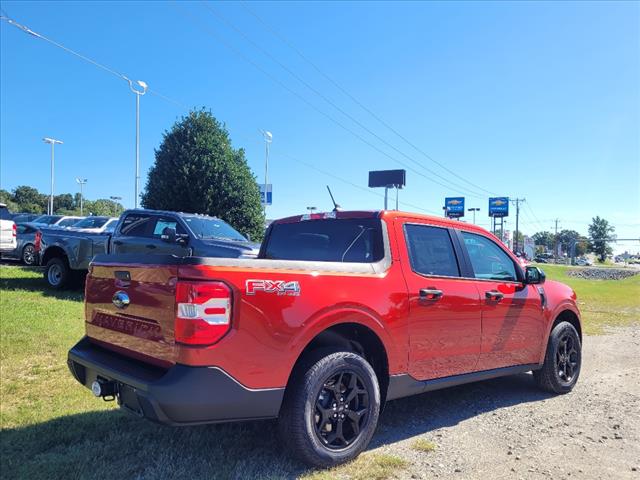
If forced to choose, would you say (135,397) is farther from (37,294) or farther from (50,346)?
(37,294)

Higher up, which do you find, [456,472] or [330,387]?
[330,387]

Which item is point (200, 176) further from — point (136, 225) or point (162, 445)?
point (162, 445)

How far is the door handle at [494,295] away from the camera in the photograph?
14.9 ft

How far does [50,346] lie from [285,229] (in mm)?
4009

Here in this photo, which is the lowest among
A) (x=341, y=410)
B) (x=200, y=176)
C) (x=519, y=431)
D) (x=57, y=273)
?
(x=519, y=431)

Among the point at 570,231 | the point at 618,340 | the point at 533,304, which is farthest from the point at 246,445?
the point at 570,231

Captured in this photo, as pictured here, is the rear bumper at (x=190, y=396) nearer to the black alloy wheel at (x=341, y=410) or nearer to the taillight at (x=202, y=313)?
the taillight at (x=202, y=313)

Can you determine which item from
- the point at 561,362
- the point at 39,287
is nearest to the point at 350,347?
the point at 561,362

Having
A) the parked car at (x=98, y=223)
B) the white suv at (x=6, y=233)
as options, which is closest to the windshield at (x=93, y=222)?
the parked car at (x=98, y=223)

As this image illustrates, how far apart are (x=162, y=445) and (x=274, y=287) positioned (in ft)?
5.55

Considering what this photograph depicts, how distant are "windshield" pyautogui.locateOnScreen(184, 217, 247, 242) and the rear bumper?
263 inches

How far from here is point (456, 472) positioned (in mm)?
3475

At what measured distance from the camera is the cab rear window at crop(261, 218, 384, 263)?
400 centimetres

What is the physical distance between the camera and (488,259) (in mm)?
4945
